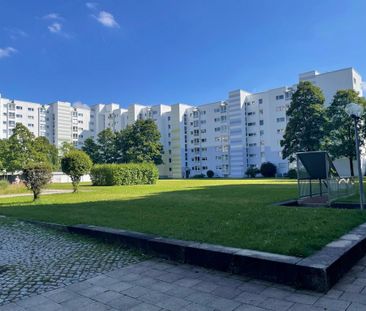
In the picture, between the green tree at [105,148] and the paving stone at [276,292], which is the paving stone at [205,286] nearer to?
the paving stone at [276,292]

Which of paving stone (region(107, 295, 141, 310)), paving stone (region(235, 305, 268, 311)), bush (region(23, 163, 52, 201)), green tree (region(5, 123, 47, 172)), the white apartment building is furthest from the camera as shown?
the white apartment building

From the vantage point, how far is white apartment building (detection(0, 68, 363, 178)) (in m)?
60.6

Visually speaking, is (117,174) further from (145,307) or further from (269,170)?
(269,170)

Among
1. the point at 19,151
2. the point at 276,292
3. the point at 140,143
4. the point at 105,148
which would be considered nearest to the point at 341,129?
the point at 140,143

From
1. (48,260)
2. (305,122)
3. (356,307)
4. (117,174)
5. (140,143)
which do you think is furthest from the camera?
(140,143)

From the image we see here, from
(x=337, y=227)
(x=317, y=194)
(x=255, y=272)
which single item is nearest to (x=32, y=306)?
(x=255, y=272)

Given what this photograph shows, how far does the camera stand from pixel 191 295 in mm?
3502

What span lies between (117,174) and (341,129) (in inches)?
1046

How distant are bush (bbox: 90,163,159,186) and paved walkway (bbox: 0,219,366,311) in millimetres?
24261

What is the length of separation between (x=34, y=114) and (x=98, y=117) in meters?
18.8

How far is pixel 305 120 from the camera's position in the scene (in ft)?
121

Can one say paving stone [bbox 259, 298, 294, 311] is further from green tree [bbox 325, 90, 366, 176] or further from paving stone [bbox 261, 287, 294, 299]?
green tree [bbox 325, 90, 366, 176]

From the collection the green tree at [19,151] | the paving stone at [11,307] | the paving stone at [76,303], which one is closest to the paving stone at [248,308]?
the paving stone at [76,303]

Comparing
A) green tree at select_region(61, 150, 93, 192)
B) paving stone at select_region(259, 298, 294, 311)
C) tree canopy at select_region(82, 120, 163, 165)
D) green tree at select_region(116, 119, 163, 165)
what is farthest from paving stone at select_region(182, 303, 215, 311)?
green tree at select_region(116, 119, 163, 165)
